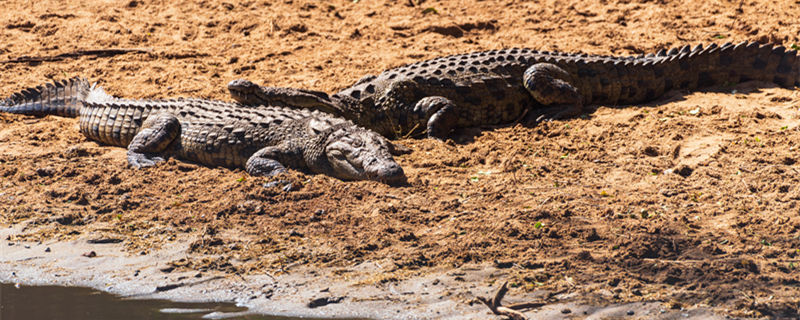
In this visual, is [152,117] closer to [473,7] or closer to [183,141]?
[183,141]

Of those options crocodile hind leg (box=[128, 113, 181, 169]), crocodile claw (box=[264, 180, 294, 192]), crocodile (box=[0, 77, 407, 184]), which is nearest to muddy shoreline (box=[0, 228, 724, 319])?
crocodile claw (box=[264, 180, 294, 192])

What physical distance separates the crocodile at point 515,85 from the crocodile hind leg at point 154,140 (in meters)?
0.88

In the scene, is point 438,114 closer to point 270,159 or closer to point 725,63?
point 270,159

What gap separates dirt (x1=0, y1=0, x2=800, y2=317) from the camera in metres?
4.36

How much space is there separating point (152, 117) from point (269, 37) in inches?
125

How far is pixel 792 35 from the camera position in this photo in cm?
854

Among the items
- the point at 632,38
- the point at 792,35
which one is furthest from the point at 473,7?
the point at 792,35

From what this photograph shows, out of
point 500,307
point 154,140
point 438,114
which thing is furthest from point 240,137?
point 500,307

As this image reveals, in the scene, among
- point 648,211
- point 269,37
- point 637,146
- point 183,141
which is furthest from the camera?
point 269,37

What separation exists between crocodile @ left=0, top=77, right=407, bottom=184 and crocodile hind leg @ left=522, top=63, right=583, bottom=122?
1675mm

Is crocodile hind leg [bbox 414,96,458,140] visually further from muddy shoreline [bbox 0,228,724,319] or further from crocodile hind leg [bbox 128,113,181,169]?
muddy shoreline [bbox 0,228,724,319]

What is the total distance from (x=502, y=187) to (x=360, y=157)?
1.15 meters

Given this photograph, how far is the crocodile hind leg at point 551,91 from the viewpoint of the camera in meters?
7.52

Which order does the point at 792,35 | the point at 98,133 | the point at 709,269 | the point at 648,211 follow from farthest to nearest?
1. the point at 792,35
2. the point at 98,133
3. the point at 648,211
4. the point at 709,269
